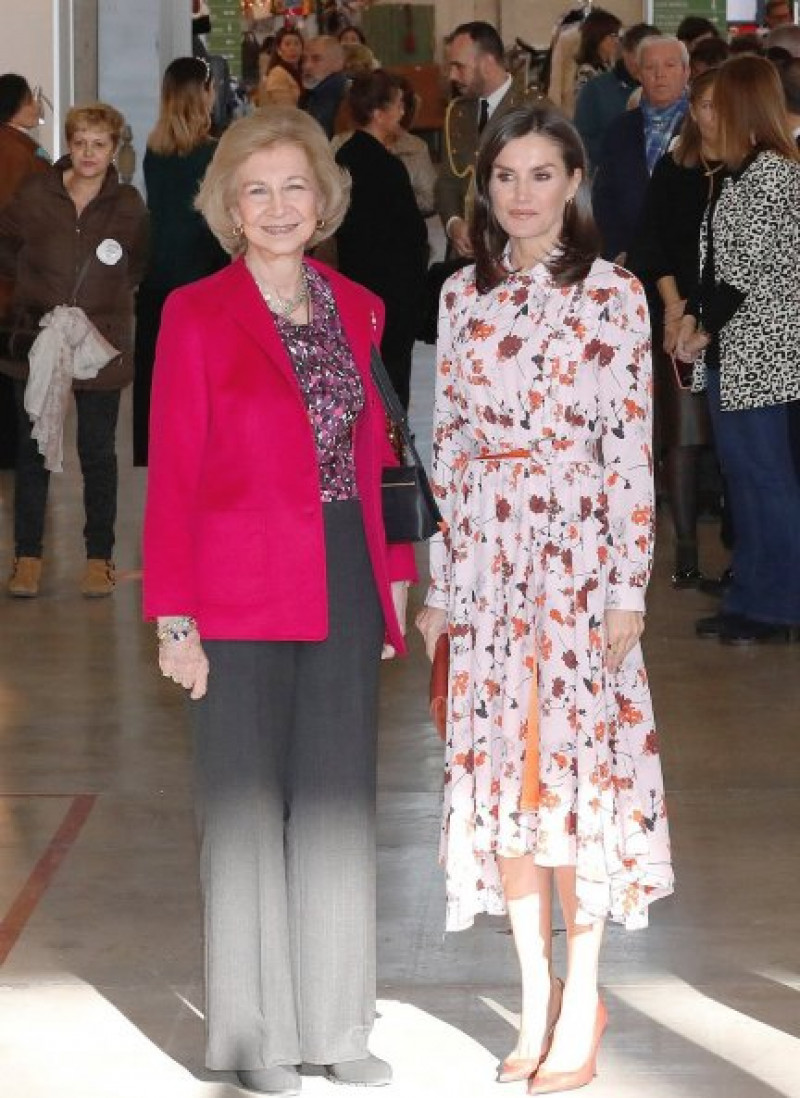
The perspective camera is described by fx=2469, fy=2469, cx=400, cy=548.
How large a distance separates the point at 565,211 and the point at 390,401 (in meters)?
0.47

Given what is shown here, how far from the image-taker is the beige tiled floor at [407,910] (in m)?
4.76

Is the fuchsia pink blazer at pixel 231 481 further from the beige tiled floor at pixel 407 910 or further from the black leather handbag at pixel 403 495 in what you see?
the beige tiled floor at pixel 407 910

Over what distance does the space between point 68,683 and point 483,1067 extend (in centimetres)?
392

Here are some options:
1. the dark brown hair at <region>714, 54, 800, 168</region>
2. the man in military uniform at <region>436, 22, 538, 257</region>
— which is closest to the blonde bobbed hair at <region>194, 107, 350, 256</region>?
the dark brown hair at <region>714, 54, 800, 168</region>

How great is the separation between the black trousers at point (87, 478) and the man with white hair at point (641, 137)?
7.43 feet

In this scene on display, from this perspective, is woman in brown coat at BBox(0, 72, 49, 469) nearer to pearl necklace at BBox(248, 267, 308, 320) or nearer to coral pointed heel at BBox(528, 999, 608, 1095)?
pearl necklace at BBox(248, 267, 308, 320)

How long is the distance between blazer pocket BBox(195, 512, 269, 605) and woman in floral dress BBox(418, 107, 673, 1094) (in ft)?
1.27

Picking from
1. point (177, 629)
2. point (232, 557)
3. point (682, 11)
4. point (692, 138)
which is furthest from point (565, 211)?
point (682, 11)

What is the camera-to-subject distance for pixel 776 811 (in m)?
6.59

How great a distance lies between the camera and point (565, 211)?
4461mm

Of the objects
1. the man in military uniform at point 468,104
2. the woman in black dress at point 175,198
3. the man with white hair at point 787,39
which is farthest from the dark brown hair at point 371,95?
the man with white hair at point 787,39

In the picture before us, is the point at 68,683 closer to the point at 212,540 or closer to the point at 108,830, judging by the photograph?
the point at 108,830

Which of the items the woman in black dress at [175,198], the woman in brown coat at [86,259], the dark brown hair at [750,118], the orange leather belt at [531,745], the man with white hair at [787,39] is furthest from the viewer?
the man with white hair at [787,39]

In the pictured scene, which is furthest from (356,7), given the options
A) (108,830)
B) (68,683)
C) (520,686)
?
(520,686)
